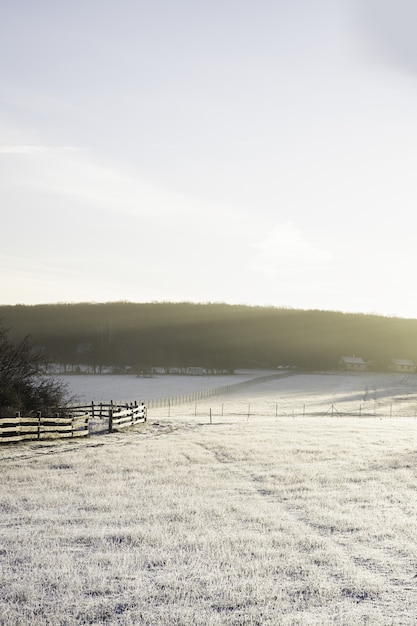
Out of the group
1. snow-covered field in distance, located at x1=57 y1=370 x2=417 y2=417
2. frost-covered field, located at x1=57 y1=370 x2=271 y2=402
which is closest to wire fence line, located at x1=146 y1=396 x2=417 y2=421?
snow-covered field in distance, located at x1=57 y1=370 x2=417 y2=417

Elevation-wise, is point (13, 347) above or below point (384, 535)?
above

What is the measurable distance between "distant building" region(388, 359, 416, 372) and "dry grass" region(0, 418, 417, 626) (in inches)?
5438

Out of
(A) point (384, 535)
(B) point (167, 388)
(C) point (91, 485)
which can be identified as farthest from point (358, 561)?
(B) point (167, 388)

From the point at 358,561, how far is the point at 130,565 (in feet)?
15.5

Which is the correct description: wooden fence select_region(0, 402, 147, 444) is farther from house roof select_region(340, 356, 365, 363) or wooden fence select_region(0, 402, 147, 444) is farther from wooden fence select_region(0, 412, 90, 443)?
house roof select_region(340, 356, 365, 363)

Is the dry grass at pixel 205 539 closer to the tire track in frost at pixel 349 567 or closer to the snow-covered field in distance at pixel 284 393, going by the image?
the tire track in frost at pixel 349 567

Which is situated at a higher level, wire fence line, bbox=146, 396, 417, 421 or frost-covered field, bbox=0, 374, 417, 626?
frost-covered field, bbox=0, 374, 417, 626

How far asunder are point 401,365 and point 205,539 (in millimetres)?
160446

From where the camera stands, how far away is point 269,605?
37.1 feet

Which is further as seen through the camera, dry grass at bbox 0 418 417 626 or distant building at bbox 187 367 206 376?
distant building at bbox 187 367 206 376

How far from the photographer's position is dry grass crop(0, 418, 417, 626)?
11.2m

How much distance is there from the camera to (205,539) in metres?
15.8

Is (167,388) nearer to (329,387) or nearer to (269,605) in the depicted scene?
(329,387)

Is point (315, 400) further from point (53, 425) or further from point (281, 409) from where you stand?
point (53, 425)
